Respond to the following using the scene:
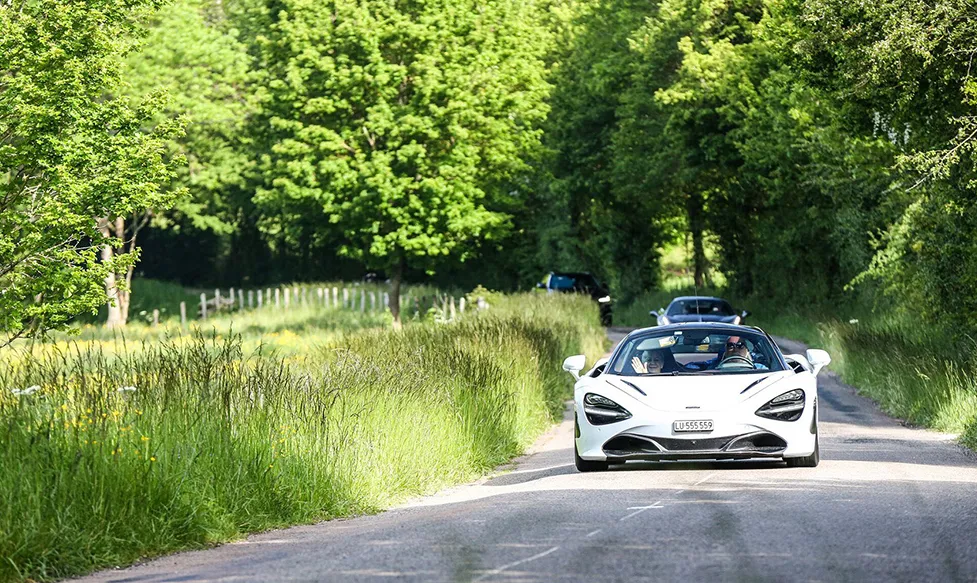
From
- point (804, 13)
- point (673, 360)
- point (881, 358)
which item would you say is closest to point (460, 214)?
point (881, 358)

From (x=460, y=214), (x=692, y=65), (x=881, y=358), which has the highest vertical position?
(x=692, y=65)

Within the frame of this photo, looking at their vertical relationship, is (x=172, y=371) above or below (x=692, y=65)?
below

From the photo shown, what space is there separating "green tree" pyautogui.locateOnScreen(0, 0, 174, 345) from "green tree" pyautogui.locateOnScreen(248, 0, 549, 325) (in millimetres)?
26450

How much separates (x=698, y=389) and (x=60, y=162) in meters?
11.5

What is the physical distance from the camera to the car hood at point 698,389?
47.8ft

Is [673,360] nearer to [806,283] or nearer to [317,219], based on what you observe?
[806,283]

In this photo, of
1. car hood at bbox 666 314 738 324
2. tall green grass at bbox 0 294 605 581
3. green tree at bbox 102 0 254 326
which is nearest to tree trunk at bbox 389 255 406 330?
green tree at bbox 102 0 254 326

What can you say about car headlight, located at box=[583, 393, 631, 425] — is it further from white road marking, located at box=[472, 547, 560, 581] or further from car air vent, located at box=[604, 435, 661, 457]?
white road marking, located at box=[472, 547, 560, 581]

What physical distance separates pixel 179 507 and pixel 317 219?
47562mm

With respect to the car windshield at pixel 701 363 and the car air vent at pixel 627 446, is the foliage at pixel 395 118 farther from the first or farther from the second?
the car air vent at pixel 627 446

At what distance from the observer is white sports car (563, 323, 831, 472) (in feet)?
47.5

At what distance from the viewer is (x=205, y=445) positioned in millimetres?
12242

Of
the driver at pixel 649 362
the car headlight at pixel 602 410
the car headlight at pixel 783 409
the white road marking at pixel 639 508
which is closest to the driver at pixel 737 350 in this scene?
the driver at pixel 649 362

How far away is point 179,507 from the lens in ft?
36.4
